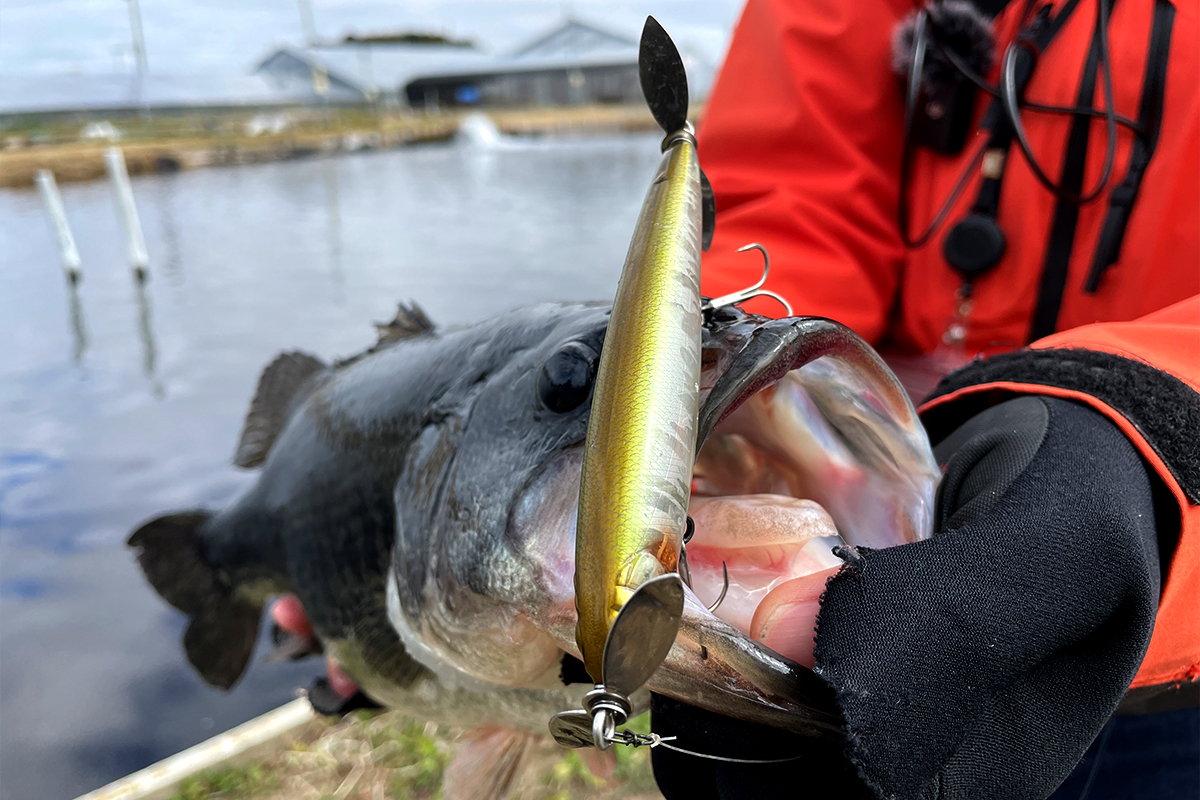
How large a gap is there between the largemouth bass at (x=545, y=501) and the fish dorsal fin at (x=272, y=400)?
60cm

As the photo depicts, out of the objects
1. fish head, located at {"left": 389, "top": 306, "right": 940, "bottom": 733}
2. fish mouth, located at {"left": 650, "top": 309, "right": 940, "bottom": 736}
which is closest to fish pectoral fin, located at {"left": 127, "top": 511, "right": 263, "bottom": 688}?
fish head, located at {"left": 389, "top": 306, "right": 940, "bottom": 733}

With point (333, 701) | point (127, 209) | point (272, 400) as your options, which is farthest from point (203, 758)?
point (127, 209)

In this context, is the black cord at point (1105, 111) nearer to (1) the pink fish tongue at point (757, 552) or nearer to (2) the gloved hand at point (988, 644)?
(2) the gloved hand at point (988, 644)

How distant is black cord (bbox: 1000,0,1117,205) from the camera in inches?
57.7

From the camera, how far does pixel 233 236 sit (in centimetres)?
1606

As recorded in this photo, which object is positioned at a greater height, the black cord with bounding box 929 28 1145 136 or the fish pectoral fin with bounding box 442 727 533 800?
the black cord with bounding box 929 28 1145 136

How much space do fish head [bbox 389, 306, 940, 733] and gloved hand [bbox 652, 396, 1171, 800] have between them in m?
0.07

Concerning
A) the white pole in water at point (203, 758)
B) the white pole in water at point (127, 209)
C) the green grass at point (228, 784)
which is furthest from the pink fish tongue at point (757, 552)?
the white pole in water at point (127, 209)

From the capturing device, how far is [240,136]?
3338 centimetres

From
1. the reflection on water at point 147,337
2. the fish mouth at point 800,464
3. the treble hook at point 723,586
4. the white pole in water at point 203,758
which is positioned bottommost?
the white pole in water at point 203,758

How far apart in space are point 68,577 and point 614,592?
5.70m

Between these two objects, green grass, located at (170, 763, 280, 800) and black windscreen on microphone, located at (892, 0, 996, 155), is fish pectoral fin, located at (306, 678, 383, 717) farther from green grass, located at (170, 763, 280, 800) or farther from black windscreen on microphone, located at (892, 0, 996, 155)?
black windscreen on microphone, located at (892, 0, 996, 155)

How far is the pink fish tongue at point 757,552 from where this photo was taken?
2.81 feet

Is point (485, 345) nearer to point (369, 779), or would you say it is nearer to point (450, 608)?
point (450, 608)
